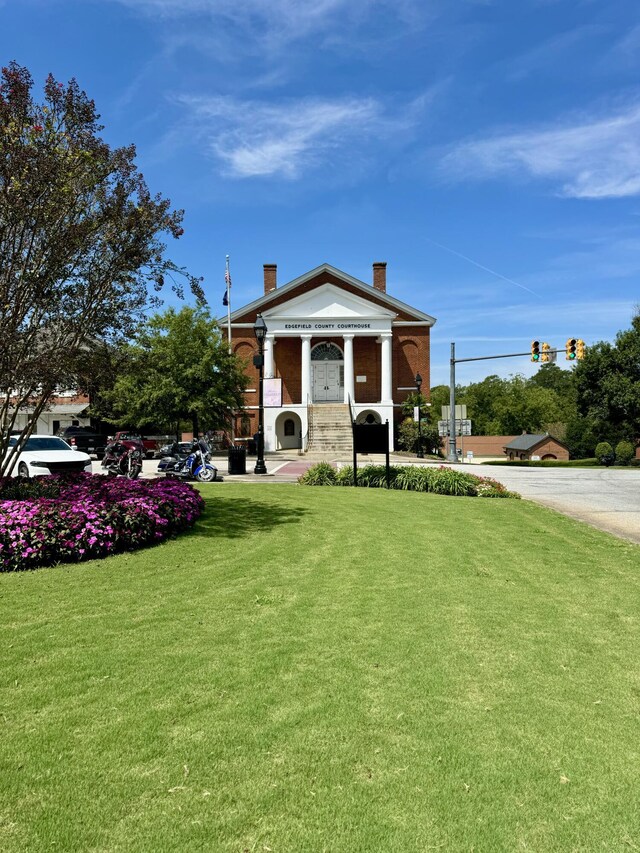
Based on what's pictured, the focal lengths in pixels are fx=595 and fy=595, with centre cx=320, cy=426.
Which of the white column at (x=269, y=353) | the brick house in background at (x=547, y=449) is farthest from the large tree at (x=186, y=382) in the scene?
the brick house in background at (x=547, y=449)

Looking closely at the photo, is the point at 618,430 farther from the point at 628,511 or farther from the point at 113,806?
the point at 113,806

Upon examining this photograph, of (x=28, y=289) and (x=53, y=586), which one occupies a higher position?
(x=28, y=289)

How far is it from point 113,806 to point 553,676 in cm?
292

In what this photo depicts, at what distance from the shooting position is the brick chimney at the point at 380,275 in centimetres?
4259

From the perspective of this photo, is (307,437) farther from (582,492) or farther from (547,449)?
(547,449)

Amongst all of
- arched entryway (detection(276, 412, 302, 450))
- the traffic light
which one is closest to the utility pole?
the traffic light

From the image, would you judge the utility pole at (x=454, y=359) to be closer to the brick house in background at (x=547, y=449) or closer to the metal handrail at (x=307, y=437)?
the metal handrail at (x=307, y=437)

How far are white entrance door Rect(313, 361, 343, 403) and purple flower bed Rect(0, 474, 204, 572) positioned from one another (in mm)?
30271

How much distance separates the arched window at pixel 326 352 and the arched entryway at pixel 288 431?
4288 mm

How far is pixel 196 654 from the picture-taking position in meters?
4.44

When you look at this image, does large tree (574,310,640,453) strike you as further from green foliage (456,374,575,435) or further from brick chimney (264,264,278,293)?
green foliage (456,374,575,435)

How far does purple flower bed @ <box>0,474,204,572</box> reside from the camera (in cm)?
728

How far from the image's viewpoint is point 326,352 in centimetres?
4000

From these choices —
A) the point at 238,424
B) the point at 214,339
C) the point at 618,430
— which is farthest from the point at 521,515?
the point at 618,430
